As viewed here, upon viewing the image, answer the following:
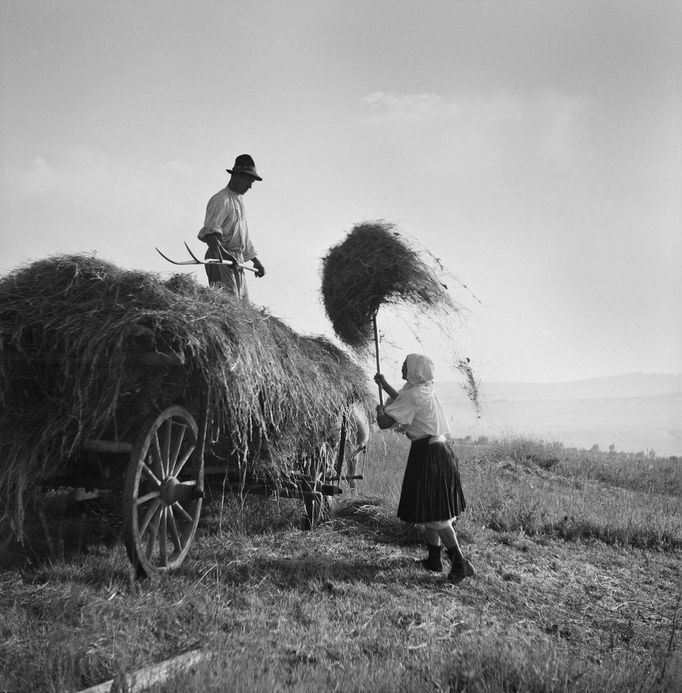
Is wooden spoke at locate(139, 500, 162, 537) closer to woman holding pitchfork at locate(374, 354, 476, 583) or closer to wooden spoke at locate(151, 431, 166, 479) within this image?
wooden spoke at locate(151, 431, 166, 479)

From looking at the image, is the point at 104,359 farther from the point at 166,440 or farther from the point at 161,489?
the point at 161,489

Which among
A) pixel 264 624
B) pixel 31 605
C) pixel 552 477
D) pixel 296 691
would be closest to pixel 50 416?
pixel 31 605

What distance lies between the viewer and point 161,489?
402 cm

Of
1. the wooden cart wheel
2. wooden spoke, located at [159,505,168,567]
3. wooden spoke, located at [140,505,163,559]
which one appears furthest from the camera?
wooden spoke, located at [159,505,168,567]

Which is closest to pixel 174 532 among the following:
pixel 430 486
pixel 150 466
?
pixel 150 466

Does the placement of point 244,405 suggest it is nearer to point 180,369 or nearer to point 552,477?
point 180,369

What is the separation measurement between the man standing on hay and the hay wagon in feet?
5.77

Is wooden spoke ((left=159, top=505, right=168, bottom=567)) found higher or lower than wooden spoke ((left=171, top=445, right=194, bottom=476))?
lower

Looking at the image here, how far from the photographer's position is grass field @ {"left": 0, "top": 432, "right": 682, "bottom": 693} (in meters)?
3.01

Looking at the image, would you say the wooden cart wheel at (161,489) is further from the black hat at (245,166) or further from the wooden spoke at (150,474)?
the black hat at (245,166)

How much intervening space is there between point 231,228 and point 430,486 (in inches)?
115

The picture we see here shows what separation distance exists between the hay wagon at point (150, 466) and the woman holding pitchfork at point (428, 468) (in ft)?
4.77

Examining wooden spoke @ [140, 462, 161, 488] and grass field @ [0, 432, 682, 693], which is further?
wooden spoke @ [140, 462, 161, 488]

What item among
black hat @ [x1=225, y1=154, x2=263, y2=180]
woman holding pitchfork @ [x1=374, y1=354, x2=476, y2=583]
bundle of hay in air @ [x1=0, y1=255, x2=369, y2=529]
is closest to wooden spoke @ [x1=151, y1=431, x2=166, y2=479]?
bundle of hay in air @ [x1=0, y1=255, x2=369, y2=529]
